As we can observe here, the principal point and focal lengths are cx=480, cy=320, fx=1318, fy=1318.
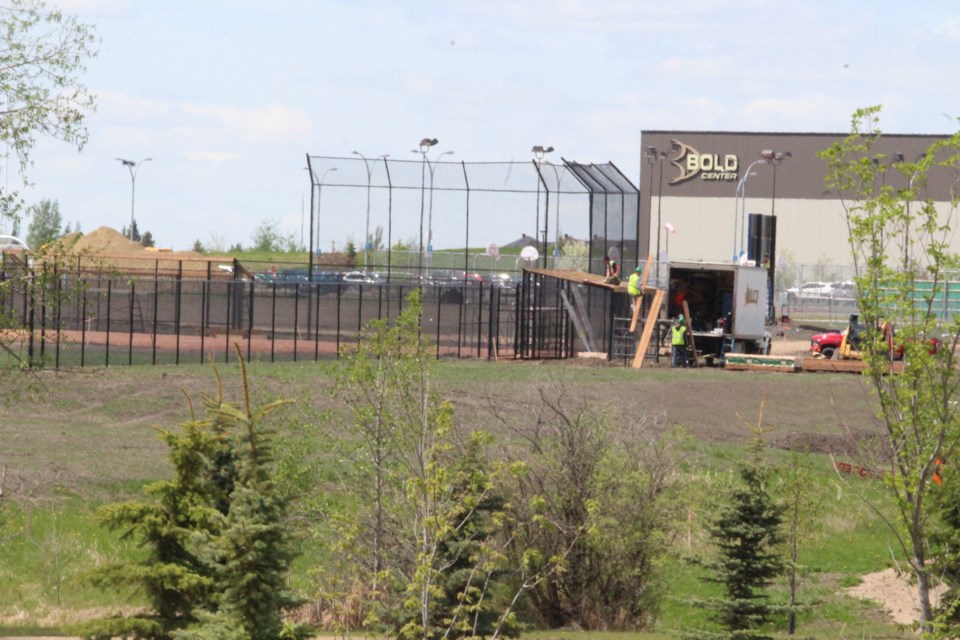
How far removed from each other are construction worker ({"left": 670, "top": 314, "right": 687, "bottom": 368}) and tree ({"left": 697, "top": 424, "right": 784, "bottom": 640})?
2589cm

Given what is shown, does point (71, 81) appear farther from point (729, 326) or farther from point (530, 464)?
point (729, 326)

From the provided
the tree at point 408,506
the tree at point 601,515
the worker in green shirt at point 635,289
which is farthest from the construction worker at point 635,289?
the tree at point 408,506

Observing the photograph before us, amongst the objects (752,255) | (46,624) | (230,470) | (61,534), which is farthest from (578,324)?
(230,470)

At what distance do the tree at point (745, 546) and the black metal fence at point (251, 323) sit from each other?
67.4ft

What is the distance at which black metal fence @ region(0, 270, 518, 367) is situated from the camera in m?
38.9

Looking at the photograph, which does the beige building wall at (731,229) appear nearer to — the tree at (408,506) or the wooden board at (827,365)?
the wooden board at (827,365)

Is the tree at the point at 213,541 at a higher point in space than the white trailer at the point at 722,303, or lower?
lower

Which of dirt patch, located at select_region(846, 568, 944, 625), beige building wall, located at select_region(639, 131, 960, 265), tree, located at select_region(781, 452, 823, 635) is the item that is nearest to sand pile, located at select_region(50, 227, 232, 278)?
beige building wall, located at select_region(639, 131, 960, 265)

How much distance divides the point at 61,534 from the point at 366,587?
6675 millimetres

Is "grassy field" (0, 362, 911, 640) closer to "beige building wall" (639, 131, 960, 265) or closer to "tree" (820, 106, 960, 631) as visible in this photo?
"tree" (820, 106, 960, 631)

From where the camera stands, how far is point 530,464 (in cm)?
1661

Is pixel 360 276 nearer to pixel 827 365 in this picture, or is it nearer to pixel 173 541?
pixel 827 365

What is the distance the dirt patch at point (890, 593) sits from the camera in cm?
1870

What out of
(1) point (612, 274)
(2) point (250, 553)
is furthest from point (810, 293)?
(2) point (250, 553)
